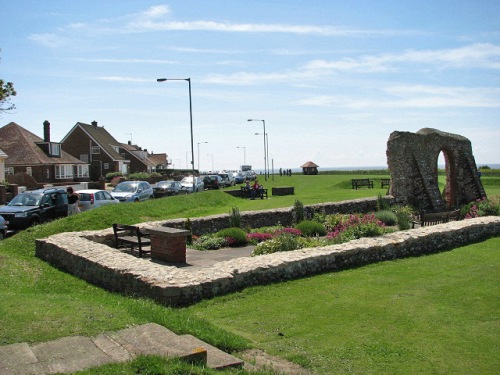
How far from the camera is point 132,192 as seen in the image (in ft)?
105

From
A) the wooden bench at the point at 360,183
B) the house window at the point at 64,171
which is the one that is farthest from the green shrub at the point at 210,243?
the house window at the point at 64,171

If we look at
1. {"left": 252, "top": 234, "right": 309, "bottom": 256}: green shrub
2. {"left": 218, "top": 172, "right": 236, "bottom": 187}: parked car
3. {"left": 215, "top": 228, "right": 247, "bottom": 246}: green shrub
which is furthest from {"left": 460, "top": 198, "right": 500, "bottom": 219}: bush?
{"left": 218, "top": 172, "right": 236, "bottom": 187}: parked car

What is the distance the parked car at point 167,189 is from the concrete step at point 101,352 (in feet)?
111

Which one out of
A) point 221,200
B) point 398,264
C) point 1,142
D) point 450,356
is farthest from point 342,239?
point 1,142

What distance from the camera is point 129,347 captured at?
20.8ft

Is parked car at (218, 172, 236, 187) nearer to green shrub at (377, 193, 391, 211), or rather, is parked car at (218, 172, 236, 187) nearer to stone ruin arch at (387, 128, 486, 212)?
stone ruin arch at (387, 128, 486, 212)

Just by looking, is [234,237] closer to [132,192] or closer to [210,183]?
[132,192]

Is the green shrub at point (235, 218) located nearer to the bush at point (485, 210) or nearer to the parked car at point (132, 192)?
the bush at point (485, 210)

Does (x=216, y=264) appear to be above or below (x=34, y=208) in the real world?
below

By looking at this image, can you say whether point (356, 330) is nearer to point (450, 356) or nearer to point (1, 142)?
point (450, 356)

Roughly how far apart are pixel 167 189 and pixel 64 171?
2601 cm

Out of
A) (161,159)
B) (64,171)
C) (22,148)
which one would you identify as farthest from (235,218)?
(161,159)

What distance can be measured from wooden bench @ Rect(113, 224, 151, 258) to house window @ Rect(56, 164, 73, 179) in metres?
47.1

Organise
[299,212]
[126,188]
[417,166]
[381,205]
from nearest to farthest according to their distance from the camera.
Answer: [299,212]
[381,205]
[417,166]
[126,188]
